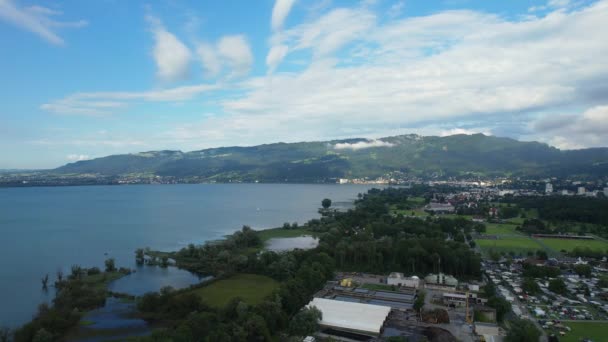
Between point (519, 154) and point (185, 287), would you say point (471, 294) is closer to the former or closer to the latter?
point (185, 287)

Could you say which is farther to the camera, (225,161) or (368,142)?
(368,142)

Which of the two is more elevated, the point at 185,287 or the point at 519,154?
the point at 519,154

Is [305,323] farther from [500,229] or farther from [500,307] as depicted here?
[500,229]

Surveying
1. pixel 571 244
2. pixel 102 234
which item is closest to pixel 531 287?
pixel 571 244

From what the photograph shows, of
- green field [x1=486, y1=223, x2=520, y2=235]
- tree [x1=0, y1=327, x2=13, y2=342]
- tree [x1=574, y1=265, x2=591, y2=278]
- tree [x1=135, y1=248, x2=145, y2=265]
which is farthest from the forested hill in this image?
tree [x1=0, y1=327, x2=13, y2=342]

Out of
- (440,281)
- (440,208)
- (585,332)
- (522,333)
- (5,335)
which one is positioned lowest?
(585,332)

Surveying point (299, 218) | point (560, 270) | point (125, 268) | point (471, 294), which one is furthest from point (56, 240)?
point (560, 270)
